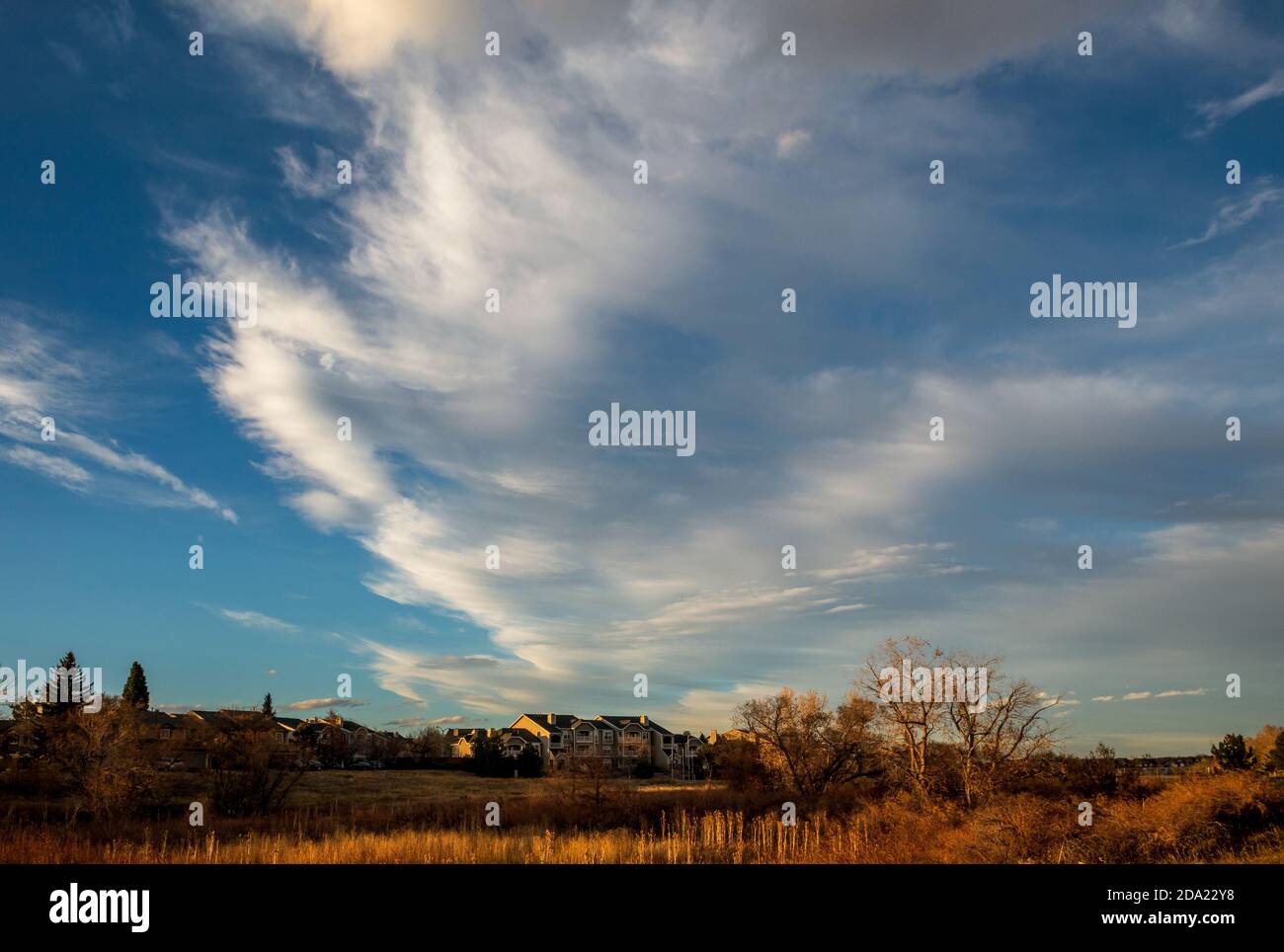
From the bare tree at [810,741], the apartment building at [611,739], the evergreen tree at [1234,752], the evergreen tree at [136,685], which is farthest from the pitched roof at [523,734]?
the evergreen tree at [1234,752]

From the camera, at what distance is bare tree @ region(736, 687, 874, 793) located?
1945 inches

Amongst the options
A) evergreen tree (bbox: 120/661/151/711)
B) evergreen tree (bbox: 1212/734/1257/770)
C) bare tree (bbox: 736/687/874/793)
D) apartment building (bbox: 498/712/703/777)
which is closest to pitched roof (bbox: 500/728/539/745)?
apartment building (bbox: 498/712/703/777)

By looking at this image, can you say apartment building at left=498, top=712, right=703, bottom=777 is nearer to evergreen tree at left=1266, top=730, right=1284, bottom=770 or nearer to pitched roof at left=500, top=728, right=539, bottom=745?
pitched roof at left=500, top=728, right=539, bottom=745

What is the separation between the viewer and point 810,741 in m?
50.8

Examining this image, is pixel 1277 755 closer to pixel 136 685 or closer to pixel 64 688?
pixel 64 688

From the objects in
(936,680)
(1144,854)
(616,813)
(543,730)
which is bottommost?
(543,730)

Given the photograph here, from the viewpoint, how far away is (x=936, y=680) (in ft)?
127

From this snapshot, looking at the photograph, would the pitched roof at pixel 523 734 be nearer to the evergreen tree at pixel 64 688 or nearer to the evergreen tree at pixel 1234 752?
the evergreen tree at pixel 64 688

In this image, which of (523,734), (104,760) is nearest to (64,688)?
(104,760)

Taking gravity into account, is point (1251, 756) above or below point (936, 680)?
below
